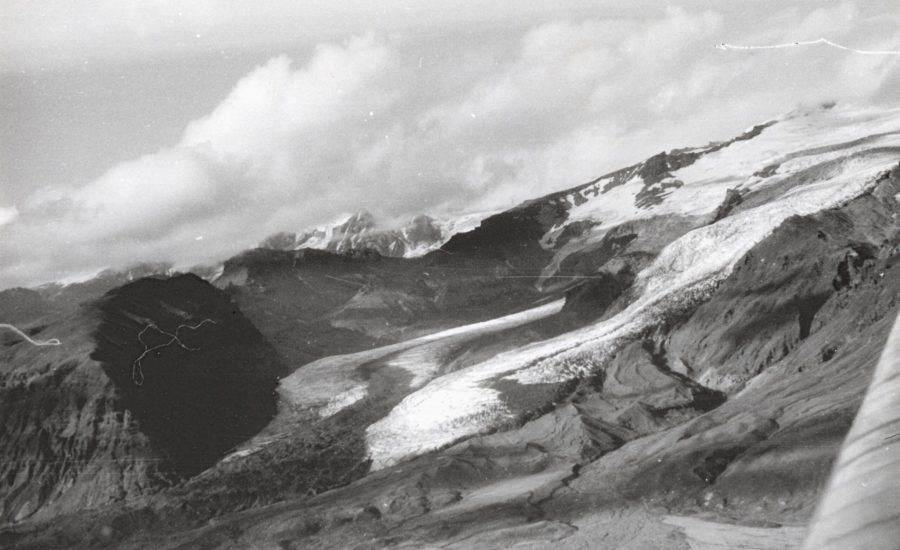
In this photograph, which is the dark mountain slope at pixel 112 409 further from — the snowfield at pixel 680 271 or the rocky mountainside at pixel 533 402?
Result: the snowfield at pixel 680 271

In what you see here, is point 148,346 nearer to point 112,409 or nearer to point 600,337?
point 112,409

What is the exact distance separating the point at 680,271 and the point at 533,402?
19.6 meters

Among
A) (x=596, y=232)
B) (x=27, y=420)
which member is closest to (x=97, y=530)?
(x=27, y=420)

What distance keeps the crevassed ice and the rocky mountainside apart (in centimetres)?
18

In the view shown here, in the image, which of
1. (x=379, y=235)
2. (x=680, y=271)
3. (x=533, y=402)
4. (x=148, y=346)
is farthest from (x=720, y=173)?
(x=379, y=235)

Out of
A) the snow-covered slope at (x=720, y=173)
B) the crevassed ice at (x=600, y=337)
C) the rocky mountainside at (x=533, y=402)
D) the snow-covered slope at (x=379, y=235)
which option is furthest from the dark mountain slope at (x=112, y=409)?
the snow-covered slope at (x=379, y=235)

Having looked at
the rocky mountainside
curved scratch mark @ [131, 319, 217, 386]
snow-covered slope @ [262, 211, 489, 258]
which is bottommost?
the rocky mountainside

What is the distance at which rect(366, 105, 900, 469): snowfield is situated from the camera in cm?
3712

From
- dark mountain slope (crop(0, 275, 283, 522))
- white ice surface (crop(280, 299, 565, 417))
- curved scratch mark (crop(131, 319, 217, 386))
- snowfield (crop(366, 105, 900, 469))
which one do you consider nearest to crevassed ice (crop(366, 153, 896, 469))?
snowfield (crop(366, 105, 900, 469))

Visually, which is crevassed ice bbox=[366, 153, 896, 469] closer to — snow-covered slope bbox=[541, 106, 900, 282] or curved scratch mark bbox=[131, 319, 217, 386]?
snow-covered slope bbox=[541, 106, 900, 282]

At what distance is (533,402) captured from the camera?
37250mm

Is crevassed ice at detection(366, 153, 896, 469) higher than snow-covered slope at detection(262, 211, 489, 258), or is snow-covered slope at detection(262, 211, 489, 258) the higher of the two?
snow-covered slope at detection(262, 211, 489, 258)

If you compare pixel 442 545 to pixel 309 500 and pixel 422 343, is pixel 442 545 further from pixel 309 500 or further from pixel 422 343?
pixel 422 343

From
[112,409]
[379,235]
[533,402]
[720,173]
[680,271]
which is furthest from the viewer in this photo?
[379,235]
